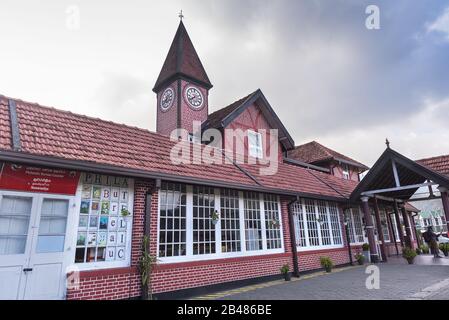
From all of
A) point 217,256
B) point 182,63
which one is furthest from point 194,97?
point 217,256

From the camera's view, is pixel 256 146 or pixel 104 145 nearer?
pixel 104 145

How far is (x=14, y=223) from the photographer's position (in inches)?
207

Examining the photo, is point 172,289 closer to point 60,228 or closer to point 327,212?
point 60,228

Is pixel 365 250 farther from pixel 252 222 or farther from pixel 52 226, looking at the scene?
pixel 52 226

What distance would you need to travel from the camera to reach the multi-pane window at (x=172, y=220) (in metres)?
7.10

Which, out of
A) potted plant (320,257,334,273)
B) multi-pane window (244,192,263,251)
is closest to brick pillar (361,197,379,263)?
potted plant (320,257,334,273)

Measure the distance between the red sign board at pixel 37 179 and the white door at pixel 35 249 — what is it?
0.16 m

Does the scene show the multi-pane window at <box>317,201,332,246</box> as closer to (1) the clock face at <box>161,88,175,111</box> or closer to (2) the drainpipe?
(2) the drainpipe

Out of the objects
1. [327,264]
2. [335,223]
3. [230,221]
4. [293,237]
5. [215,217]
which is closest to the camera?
[215,217]

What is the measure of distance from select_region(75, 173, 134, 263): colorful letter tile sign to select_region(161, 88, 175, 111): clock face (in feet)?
32.3

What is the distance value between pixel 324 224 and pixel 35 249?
1063 cm

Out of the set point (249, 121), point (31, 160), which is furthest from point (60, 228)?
point (249, 121)

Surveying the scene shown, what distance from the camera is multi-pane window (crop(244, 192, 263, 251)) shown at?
30.1ft

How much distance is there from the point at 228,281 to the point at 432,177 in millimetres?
8385
